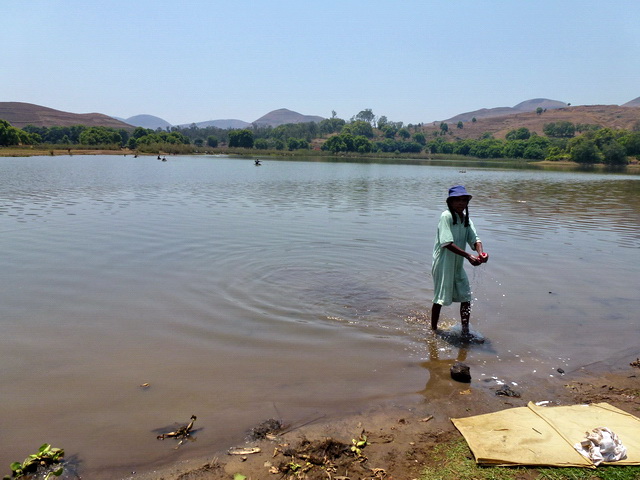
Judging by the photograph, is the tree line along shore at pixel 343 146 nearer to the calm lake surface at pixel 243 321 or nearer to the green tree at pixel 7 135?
the green tree at pixel 7 135

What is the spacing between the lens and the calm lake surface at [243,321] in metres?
4.66

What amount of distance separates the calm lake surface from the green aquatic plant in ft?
0.42

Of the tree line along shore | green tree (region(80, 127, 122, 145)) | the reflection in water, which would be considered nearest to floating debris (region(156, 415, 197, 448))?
the reflection in water

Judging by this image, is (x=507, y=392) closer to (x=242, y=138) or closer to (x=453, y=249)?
(x=453, y=249)

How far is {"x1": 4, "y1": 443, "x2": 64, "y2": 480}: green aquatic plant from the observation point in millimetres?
3662

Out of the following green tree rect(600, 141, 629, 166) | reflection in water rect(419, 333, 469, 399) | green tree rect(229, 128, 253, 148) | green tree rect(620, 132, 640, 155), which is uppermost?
green tree rect(229, 128, 253, 148)

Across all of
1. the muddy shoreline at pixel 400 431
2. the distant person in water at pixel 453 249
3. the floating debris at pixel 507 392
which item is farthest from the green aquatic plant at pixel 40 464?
the distant person in water at pixel 453 249

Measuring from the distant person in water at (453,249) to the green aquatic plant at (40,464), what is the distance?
4618mm

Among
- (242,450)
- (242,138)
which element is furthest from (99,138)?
(242,450)

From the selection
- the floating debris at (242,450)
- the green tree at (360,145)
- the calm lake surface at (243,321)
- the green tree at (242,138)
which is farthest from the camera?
the green tree at (242,138)

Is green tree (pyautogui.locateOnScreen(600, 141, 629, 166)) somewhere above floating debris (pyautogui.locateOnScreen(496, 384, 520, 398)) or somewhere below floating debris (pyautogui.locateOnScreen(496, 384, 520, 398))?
above

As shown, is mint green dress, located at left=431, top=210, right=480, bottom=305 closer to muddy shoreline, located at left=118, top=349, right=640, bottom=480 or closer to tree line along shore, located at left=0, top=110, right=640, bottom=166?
muddy shoreline, located at left=118, top=349, right=640, bottom=480

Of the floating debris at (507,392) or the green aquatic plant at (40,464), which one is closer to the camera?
the green aquatic plant at (40,464)

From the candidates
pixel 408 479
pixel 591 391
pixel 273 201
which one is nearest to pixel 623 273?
pixel 591 391
